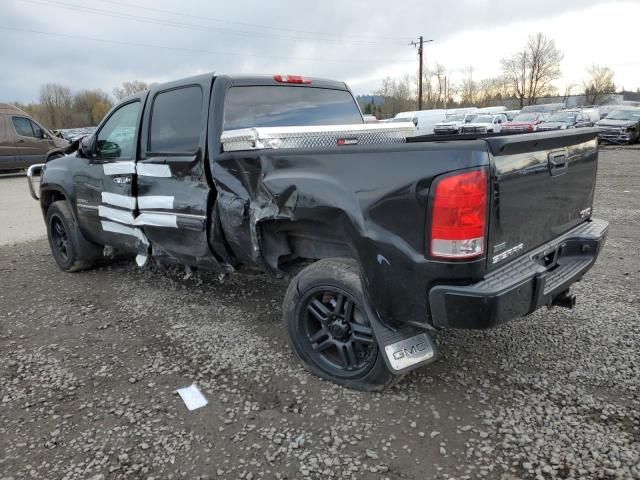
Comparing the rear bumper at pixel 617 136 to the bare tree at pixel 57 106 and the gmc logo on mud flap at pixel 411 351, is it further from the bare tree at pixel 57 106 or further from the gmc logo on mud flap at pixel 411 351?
the bare tree at pixel 57 106

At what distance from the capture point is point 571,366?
125 inches

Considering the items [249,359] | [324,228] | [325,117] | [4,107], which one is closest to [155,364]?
[249,359]

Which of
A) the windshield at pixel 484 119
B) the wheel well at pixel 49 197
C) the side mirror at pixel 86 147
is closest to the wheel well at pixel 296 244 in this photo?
the side mirror at pixel 86 147

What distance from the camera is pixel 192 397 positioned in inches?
120

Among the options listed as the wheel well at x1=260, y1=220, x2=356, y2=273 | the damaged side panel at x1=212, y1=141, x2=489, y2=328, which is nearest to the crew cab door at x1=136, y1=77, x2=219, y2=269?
the damaged side panel at x1=212, y1=141, x2=489, y2=328

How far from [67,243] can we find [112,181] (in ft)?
4.88

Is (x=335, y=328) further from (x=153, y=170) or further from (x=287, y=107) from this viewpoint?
(x=153, y=170)

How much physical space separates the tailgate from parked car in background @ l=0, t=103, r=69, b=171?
56.5ft

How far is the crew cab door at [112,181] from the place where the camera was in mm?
4453

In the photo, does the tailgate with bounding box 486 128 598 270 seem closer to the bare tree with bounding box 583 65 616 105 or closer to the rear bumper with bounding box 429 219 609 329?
the rear bumper with bounding box 429 219 609 329

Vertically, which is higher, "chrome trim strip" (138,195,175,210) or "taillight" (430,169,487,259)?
"taillight" (430,169,487,259)

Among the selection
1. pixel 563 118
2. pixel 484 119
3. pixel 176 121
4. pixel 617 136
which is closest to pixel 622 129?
pixel 617 136

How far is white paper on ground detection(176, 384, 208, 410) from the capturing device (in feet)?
9.71

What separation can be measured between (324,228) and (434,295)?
2.86 ft
